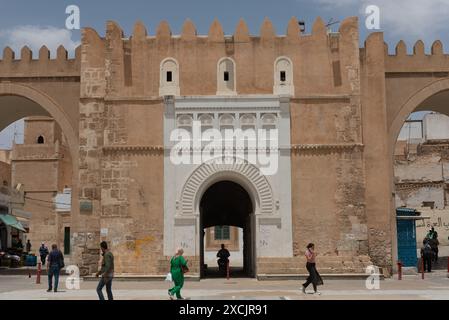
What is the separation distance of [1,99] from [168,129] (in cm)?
627

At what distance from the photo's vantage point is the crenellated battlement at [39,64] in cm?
2020

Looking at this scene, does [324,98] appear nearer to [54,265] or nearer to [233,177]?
[233,177]

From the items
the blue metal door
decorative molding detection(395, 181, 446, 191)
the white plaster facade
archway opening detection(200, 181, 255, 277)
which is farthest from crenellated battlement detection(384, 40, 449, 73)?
decorative molding detection(395, 181, 446, 191)

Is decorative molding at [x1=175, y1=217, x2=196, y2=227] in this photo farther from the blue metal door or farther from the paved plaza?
the blue metal door

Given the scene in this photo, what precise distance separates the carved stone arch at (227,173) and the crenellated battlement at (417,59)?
18.2 feet

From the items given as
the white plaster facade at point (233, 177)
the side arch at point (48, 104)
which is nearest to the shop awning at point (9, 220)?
the side arch at point (48, 104)

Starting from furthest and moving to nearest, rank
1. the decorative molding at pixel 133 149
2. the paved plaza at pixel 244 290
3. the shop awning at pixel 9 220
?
the shop awning at pixel 9 220, the decorative molding at pixel 133 149, the paved plaza at pixel 244 290

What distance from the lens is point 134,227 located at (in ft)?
61.3

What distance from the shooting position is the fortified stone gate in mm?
18609

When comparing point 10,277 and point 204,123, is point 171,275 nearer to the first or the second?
point 204,123

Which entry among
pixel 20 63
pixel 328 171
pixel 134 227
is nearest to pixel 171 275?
pixel 134 227

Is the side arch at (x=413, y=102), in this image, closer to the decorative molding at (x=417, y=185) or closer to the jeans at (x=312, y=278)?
the jeans at (x=312, y=278)

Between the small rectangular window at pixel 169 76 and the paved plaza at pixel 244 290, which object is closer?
the paved plaza at pixel 244 290

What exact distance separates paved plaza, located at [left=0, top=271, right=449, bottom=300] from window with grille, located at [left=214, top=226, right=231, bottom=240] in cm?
2193
